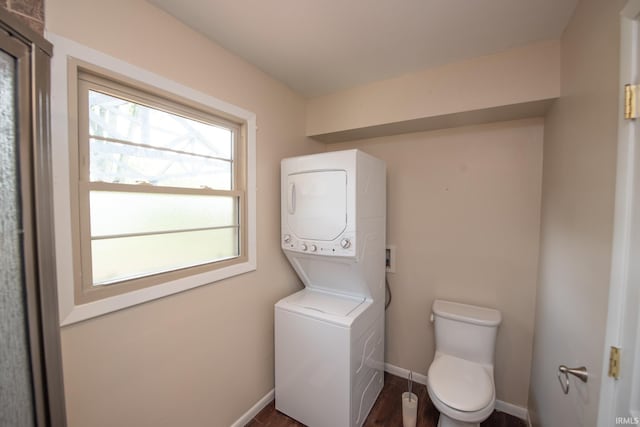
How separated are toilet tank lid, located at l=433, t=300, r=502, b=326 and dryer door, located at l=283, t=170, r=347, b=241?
104 cm

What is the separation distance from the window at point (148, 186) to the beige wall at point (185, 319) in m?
0.13

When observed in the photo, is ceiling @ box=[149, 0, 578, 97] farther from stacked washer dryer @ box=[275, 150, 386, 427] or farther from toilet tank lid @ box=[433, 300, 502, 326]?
toilet tank lid @ box=[433, 300, 502, 326]

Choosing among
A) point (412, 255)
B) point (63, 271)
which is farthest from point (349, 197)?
point (63, 271)

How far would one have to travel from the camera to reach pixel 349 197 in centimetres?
159

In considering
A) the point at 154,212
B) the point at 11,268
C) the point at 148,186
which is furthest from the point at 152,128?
the point at 11,268

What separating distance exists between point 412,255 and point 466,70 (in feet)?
4.67

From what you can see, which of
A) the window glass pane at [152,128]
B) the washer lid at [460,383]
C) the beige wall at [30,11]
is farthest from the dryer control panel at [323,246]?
the beige wall at [30,11]

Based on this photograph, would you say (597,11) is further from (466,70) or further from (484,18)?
(466,70)

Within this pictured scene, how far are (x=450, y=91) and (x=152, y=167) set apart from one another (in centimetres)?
190

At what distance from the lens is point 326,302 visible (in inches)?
72.4

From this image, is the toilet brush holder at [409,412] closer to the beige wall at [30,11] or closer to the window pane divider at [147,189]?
the window pane divider at [147,189]

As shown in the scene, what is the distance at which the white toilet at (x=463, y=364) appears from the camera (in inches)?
55.4

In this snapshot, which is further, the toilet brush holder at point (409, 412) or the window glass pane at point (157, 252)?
the toilet brush holder at point (409, 412)

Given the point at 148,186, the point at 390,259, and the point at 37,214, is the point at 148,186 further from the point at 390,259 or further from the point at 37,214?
the point at 390,259
